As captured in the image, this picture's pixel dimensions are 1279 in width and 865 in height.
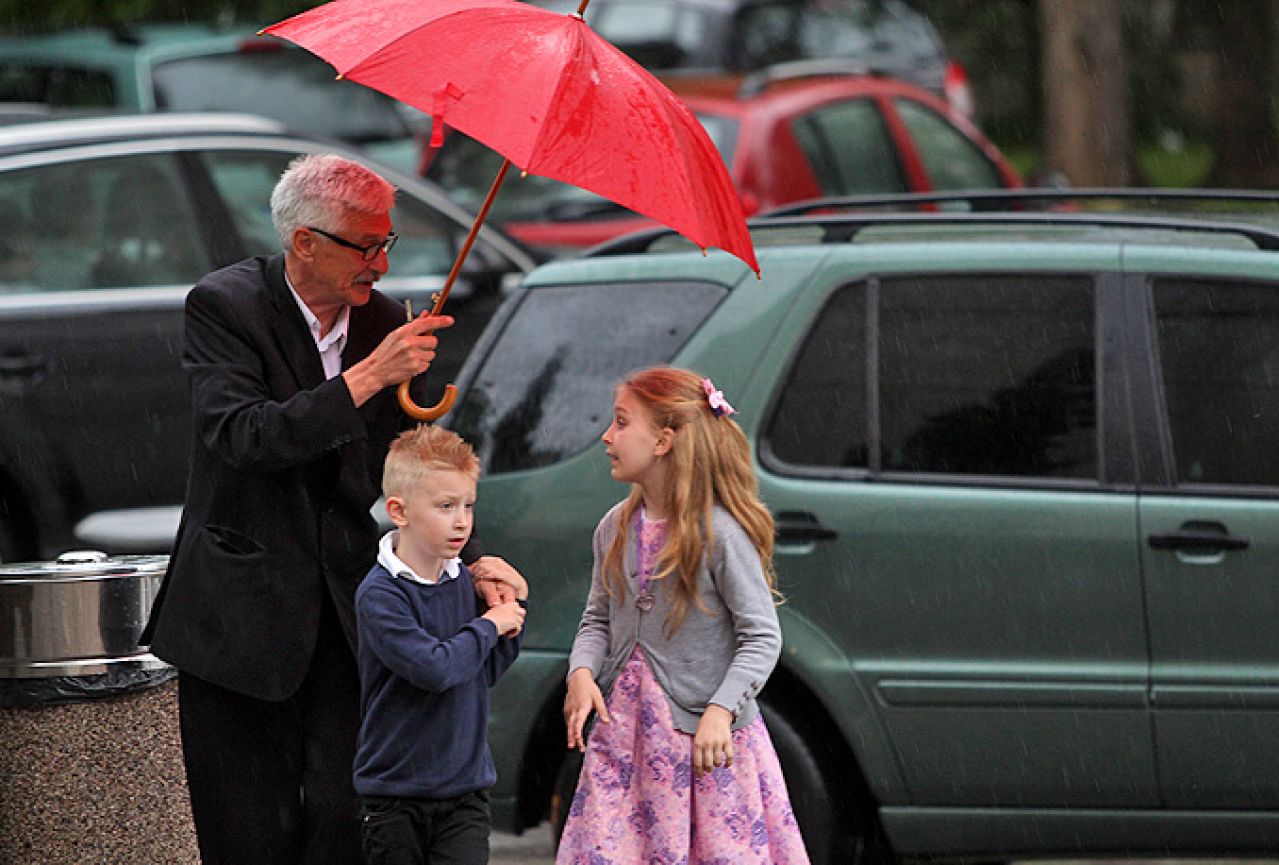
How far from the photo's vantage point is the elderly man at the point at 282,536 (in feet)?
14.1

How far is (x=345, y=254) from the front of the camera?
432 centimetres

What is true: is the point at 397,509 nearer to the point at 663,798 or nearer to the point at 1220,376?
the point at 663,798

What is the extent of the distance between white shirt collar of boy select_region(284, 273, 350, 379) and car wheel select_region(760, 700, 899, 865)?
1690 millimetres

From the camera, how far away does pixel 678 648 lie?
467cm

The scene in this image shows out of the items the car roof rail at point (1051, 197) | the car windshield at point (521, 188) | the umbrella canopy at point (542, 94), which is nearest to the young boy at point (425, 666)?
the umbrella canopy at point (542, 94)

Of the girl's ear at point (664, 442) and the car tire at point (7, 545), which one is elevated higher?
the girl's ear at point (664, 442)

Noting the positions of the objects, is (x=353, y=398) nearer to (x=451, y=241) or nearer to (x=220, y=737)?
(x=220, y=737)

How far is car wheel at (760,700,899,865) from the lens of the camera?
18.4 feet

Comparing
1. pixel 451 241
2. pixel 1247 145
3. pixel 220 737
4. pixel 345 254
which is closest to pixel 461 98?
pixel 345 254

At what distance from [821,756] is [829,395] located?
0.91 metres

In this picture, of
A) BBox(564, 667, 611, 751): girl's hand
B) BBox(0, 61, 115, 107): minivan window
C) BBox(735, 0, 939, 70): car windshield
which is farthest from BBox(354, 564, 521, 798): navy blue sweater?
A: BBox(735, 0, 939, 70): car windshield

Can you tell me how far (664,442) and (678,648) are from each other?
42 centimetres

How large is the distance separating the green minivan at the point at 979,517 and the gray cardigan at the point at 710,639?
3.13 ft

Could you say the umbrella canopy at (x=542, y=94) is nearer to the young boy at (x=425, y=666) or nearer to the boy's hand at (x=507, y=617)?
the young boy at (x=425, y=666)
